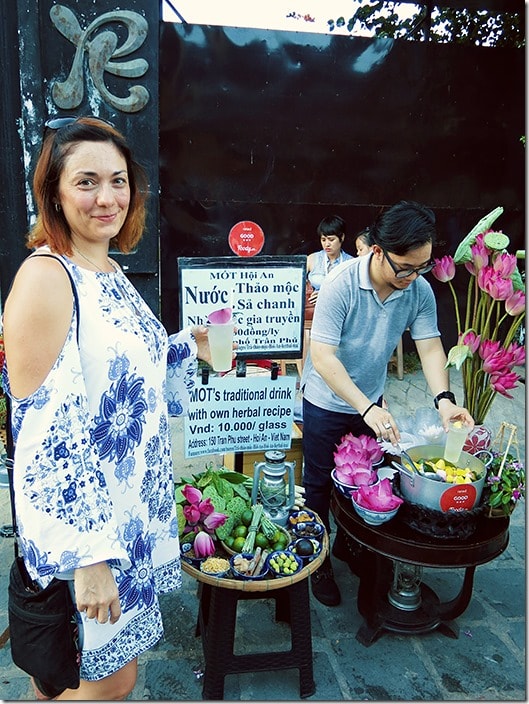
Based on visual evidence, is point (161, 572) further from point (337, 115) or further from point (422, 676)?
point (337, 115)

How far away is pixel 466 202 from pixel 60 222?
6.03 meters

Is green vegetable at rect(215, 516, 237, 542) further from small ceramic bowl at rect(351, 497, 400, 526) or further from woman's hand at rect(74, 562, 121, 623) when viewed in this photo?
woman's hand at rect(74, 562, 121, 623)

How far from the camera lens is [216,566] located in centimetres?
198

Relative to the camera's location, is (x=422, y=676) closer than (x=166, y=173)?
Yes

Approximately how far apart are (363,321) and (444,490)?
0.80 meters

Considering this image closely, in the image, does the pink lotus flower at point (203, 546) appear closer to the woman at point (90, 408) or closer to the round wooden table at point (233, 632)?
the round wooden table at point (233, 632)

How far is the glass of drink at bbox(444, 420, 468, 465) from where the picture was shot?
2.08 m

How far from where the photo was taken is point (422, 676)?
89.9 inches

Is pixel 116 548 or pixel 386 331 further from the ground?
pixel 386 331

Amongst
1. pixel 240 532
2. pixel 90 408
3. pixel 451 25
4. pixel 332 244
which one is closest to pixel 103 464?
pixel 90 408

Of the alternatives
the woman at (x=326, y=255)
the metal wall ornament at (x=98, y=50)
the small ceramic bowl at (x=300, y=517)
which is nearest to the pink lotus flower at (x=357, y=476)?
the small ceramic bowl at (x=300, y=517)

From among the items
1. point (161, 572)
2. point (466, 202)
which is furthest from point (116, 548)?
point (466, 202)

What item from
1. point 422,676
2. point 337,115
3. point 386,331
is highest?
point 337,115

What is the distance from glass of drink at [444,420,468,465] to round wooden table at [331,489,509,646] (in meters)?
0.30
